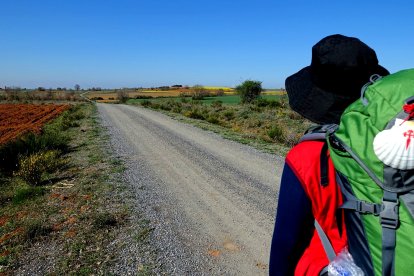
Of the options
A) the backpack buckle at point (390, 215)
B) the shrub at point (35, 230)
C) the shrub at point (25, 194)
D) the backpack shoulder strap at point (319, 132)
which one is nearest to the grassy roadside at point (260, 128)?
the shrub at point (25, 194)

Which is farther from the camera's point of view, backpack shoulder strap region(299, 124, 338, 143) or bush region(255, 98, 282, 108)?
bush region(255, 98, 282, 108)

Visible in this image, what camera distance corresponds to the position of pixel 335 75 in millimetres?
1328

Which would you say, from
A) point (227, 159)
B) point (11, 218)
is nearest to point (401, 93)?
point (11, 218)

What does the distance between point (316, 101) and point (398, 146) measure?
0.42 m

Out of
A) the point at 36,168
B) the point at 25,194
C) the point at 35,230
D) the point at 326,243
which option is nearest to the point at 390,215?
the point at 326,243

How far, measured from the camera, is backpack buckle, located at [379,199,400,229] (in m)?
1.01

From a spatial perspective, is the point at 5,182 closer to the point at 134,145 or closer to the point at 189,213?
the point at 134,145

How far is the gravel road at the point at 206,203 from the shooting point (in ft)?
13.4

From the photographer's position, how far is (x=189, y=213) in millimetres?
5574

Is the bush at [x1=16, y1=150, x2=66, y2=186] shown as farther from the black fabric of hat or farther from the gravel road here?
the black fabric of hat

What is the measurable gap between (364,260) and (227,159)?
8.58m

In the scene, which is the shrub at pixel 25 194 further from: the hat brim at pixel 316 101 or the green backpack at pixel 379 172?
the green backpack at pixel 379 172

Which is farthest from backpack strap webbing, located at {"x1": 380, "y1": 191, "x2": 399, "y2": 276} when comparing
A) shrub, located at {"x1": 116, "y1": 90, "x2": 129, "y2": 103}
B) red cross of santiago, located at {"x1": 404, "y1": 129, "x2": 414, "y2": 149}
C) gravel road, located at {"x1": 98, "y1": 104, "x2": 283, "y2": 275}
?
shrub, located at {"x1": 116, "y1": 90, "x2": 129, "y2": 103}

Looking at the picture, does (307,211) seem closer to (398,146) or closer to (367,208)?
(367,208)
